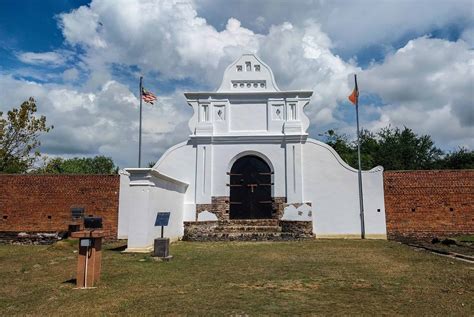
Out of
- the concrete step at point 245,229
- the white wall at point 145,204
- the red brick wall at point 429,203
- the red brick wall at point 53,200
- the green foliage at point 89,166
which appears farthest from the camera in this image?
the green foliage at point 89,166

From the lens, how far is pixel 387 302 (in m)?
5.24

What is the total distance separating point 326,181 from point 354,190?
1.16 metres

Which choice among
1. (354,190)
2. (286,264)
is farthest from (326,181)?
(286,264)

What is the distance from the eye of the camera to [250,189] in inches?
661

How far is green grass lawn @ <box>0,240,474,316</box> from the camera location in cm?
494

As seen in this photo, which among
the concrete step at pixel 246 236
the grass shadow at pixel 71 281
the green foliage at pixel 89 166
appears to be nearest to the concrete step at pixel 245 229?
the concrete step at pixel 246 236

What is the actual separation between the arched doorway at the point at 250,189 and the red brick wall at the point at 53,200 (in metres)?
4.88

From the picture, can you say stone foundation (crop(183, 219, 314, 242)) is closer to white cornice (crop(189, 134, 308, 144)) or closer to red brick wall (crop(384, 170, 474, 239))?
white cornice (crop(189, 134, 308, 144))

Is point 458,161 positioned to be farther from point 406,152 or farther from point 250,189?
point 250,189

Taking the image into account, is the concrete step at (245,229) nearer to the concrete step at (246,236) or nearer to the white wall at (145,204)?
the concrete step at (246,236)

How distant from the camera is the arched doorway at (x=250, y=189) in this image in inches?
656

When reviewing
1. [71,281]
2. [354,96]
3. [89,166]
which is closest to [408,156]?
[354,96]

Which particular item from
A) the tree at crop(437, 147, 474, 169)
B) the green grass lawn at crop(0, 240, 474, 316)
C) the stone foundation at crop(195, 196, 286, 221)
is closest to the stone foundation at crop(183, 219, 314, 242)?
the stone foundation at crop(195, 196, 286, 221)

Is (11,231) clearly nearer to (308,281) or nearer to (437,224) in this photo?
(308,281)
